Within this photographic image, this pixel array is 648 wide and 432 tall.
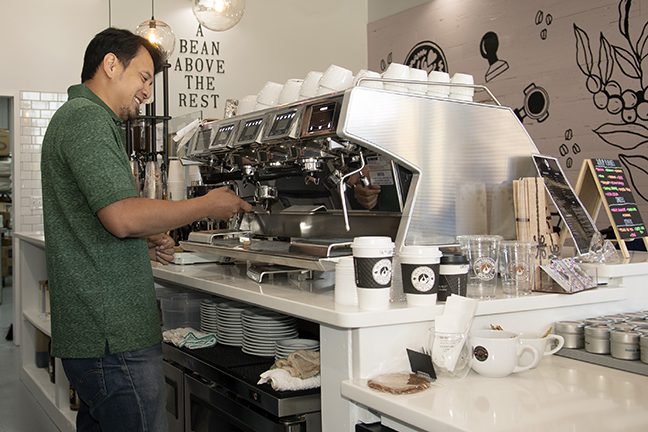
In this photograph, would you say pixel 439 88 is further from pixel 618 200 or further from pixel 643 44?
pixel 643 44

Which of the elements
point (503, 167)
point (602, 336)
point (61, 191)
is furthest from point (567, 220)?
point (61, 191)

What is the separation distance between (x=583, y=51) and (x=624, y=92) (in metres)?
0.47

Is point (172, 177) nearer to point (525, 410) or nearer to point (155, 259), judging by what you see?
point (155, 259)

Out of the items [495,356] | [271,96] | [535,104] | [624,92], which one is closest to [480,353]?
[495,356]

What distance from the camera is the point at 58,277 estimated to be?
1.87 m

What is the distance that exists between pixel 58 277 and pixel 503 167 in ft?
4.32

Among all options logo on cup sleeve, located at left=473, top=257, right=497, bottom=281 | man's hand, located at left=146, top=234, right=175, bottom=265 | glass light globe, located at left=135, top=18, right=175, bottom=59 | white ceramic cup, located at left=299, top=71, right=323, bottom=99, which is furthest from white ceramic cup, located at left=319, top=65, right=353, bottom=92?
glass light globe, located at left=135, top=18, right=175, bottom=59

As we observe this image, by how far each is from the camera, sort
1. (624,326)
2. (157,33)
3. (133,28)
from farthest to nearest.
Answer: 1. (133,28)
2. (157,33)
3. (624,326)

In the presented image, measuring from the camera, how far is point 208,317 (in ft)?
8.22

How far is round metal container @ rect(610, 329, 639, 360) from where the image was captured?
168 cm

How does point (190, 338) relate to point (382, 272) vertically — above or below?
below

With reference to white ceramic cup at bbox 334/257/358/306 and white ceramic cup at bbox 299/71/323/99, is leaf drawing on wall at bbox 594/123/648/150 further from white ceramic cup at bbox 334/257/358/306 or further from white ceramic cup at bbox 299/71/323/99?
white ceramic cup at bbox 334/257/358/306

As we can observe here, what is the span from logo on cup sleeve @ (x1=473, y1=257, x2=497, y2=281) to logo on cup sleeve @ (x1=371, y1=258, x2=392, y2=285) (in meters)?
0.35

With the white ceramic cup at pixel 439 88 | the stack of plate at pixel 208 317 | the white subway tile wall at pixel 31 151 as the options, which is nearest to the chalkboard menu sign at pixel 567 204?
the white ceramic cup at pixel 439 88
